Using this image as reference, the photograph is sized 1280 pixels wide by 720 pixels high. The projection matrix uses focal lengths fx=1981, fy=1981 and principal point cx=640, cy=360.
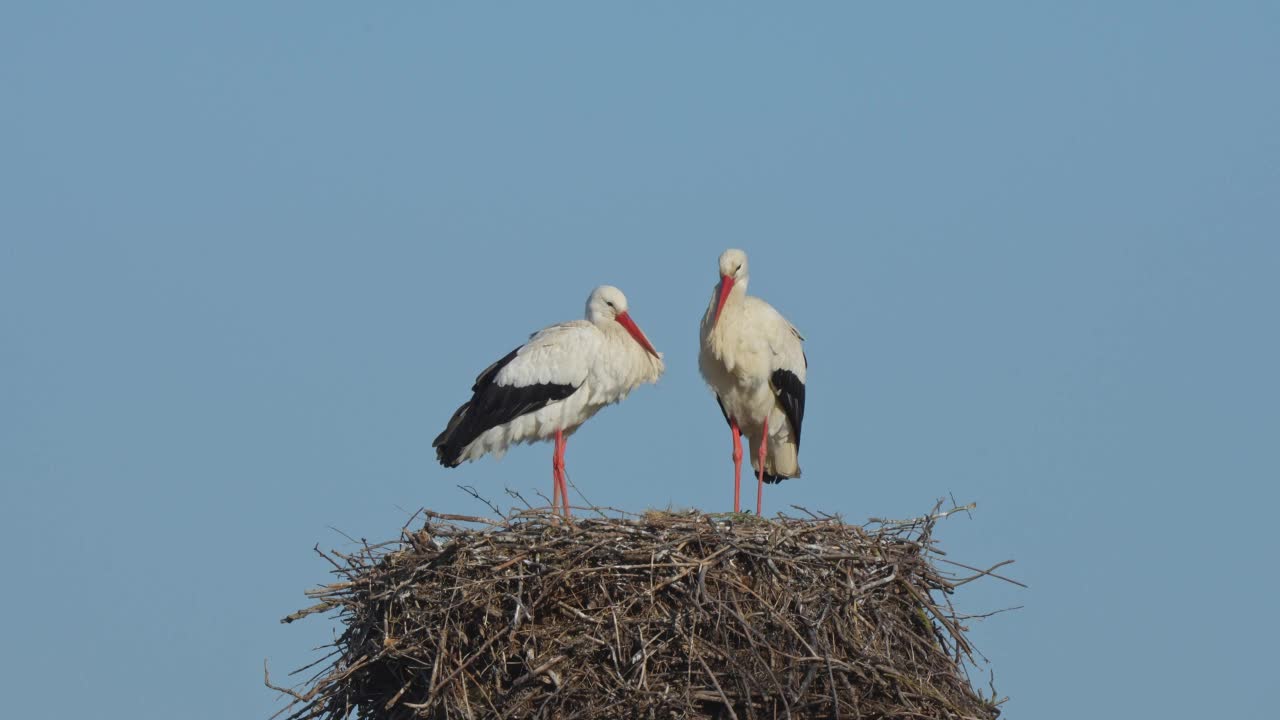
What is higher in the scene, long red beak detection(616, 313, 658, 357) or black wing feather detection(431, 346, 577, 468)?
long red beak detection(616, 313, 658, 357)

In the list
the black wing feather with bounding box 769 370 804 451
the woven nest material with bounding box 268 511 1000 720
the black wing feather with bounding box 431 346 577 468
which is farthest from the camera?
the black wing feather with bounding box 769 370 804 451

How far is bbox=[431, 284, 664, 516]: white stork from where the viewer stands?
10.8 m

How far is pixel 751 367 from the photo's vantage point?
1114 centimetres

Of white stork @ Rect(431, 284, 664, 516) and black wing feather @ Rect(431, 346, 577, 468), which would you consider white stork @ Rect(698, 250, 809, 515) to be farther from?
black wing feather @ Rect(431, 346, 577, 468)

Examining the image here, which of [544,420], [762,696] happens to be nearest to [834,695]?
[762,696]

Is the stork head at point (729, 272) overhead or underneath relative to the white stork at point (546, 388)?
overhead

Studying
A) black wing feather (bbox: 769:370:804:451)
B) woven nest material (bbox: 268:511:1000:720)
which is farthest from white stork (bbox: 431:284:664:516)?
woven nest material (bbox: 268:511:1000:720)

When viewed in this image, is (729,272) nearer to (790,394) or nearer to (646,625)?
(790,394)

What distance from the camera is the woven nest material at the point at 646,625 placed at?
316 inches

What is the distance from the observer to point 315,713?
8.66m

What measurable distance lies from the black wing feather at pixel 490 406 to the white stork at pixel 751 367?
907 mm

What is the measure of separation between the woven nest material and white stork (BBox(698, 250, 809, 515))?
254 centimetres

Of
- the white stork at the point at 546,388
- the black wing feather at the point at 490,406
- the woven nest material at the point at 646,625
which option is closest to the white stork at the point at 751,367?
the white stork at the point at 546,388

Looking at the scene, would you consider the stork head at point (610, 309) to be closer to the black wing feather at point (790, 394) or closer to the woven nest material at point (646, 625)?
the black wing feather at point (790, 394)
